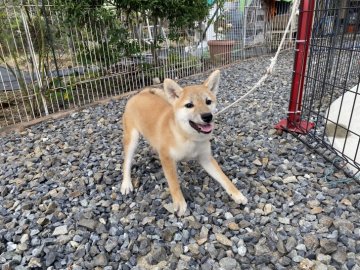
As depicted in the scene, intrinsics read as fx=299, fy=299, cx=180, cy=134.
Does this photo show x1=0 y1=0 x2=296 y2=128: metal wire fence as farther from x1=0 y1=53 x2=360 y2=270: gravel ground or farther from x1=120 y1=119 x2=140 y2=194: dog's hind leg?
x1=120 y1=119 x2=140 y2=194: dog's hind leg

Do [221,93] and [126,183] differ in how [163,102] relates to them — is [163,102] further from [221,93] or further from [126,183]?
[221,93]

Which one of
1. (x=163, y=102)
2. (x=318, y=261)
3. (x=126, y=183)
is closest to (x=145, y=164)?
(x=126, y=183)

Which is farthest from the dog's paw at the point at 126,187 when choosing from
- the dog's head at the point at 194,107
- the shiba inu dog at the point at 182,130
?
the dog's head at the point at 194,107

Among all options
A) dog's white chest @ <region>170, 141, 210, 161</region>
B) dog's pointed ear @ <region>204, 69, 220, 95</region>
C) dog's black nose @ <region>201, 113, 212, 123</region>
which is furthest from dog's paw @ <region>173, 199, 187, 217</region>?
dog's pointed ear @ <region>204, 69, 220, 95</region>

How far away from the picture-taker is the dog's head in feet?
6.54

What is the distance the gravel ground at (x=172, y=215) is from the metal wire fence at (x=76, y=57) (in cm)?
130

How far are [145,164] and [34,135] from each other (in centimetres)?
177

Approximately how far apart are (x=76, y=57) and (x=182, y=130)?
124 inches

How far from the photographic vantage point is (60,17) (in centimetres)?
427

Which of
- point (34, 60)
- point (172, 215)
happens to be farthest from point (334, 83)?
point (34, 60)

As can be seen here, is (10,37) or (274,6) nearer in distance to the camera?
(10,37)

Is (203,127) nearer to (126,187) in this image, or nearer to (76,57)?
(126,187)

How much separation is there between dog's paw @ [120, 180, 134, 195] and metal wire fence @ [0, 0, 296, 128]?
2469mm

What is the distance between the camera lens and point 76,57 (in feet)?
14.9
